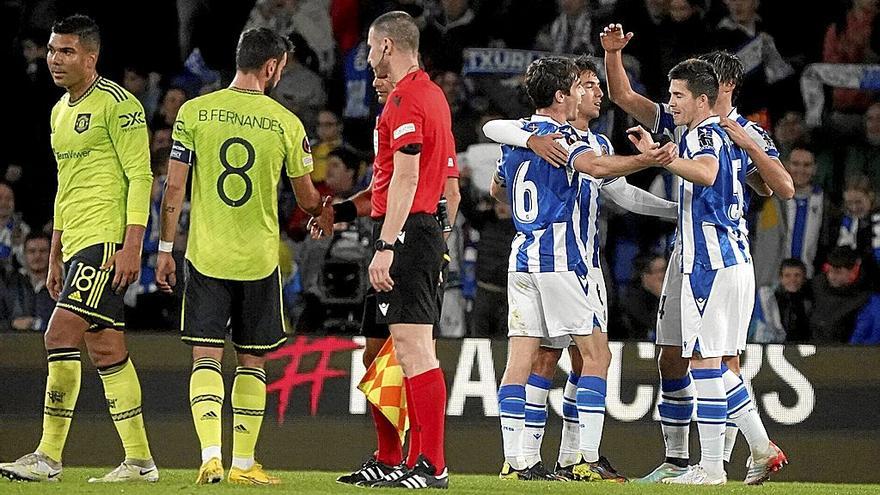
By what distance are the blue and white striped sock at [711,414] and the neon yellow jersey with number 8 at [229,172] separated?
2.32 metres

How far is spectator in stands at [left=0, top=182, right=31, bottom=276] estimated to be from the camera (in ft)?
38.2

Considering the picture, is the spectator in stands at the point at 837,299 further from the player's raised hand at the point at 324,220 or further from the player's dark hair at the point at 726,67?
the player's raised hand at the point at 324,220

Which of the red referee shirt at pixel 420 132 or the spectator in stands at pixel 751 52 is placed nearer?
the red referee shirt at pixel 420 132

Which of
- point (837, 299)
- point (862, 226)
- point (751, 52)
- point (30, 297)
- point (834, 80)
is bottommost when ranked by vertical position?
point (30, 297)

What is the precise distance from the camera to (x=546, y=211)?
7.72 metres

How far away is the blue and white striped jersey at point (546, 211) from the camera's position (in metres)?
7.70

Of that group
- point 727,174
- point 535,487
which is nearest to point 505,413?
point 535,487

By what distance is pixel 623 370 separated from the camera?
31.0ft

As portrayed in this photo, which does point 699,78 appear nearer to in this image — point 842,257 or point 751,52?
point 842,257

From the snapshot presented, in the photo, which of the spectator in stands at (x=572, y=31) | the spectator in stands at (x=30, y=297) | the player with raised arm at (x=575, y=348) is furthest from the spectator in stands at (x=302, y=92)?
the player with raised arm at (x=575, y=348)

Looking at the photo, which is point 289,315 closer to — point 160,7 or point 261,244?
point 160,7

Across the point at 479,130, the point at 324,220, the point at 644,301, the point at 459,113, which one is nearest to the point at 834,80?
the point at 644,301

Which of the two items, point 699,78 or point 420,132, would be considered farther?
point 699,78

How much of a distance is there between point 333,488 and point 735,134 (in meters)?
2.78
